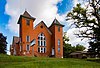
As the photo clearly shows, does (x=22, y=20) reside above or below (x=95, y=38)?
above

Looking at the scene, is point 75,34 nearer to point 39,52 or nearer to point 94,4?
point 94,4

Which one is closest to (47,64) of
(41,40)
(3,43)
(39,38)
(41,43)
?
(41,43)

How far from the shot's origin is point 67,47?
3130 inches

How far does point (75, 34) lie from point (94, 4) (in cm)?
691

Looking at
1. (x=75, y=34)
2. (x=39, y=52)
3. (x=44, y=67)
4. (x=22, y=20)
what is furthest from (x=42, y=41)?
(x=44, y=67)

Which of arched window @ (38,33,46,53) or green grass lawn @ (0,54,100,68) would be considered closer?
green grass lawn @ (0,54,100,68)

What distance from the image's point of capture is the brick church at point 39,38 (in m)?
55.6

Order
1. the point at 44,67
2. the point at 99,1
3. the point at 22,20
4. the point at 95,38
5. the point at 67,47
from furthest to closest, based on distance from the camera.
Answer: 1. the point at 67,47
2. the point at 22,20
3. the point at 95,38
4. the point at 99,1
5. the point at 44,67

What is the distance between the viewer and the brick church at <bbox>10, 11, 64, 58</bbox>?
55.6 meters

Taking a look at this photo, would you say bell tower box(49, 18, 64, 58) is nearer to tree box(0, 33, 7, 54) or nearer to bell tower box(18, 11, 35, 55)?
bell tower box(18, 11, 35, 55)

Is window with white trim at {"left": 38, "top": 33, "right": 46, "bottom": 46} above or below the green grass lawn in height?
above

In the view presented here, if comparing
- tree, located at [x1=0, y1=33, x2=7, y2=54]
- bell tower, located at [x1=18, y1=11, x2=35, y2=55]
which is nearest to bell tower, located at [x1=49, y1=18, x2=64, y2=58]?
bell tower, located at [x1=18, y1=11, x2=35, y2=55]

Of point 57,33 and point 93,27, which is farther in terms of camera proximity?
point 57,33

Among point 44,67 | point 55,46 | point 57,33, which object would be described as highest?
point 57,33
